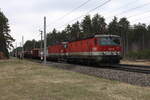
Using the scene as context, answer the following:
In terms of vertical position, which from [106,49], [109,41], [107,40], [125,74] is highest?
[107,40]

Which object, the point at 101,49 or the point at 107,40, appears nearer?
the point at 101,49

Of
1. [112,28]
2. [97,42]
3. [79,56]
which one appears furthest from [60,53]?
[112,28]

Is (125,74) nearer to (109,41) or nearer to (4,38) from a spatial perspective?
(109,41)

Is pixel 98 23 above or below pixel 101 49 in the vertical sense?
above

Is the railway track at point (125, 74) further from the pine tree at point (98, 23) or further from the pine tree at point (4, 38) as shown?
the pine tree at point (98, 23)

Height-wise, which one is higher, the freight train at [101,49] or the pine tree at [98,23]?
the pine tree at [98,23]

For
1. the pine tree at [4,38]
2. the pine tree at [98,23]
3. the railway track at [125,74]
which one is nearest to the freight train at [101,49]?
the railway track at [125,74]

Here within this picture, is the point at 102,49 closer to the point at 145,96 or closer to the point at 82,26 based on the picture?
the point at 145,96

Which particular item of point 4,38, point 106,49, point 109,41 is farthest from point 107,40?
point 4,38

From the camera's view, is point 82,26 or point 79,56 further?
point 82,26

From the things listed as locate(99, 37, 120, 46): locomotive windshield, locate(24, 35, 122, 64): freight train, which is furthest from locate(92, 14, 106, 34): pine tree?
locate(99, 37, 120, 46): locomotive windshield

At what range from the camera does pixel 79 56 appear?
31359 mm

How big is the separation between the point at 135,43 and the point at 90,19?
75.7 feet

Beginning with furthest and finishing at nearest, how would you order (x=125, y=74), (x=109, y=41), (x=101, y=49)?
(x=109, y=41) → (x=101, y=49) → (x=125, y=74)
